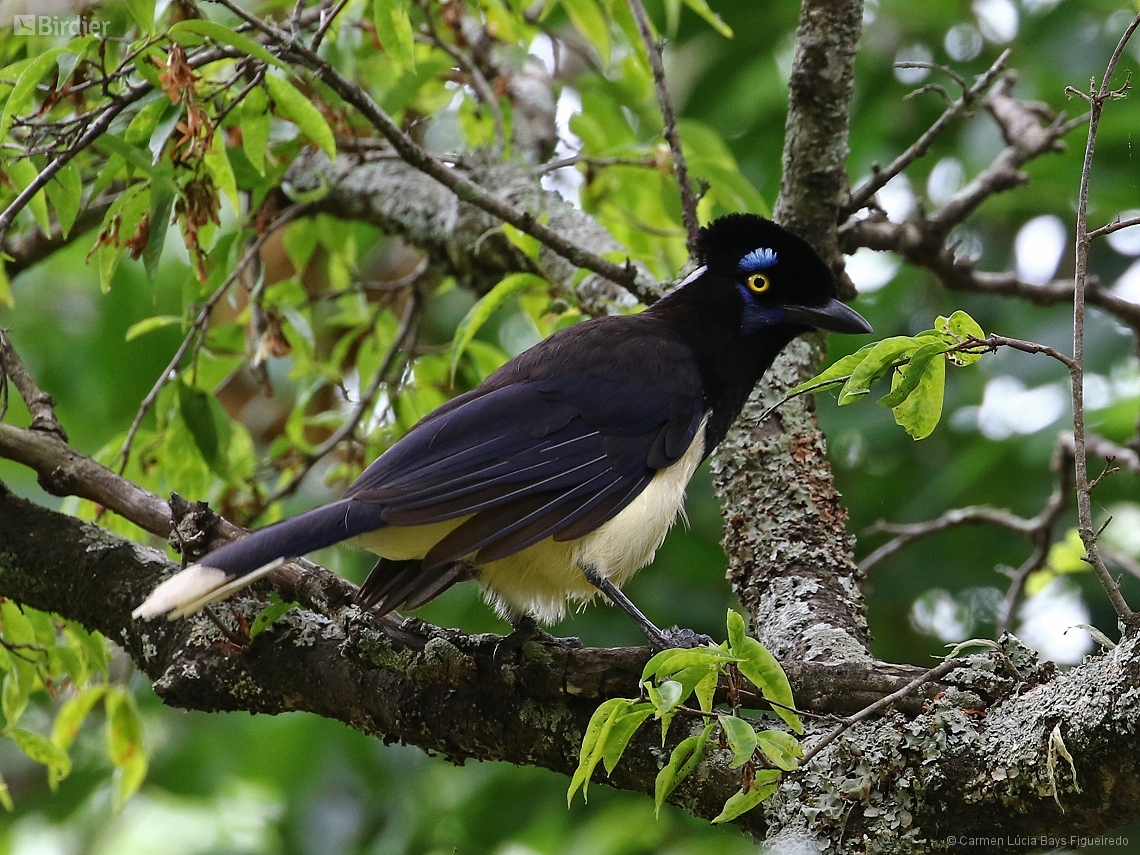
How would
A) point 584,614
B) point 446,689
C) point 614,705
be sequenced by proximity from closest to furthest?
point 614,705 < point 446,689 < point 584,614

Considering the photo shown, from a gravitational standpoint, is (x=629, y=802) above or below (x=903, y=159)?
below

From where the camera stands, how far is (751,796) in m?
2.03

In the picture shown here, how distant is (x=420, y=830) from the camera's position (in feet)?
16.7

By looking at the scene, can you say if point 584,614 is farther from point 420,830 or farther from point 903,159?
point 903,159

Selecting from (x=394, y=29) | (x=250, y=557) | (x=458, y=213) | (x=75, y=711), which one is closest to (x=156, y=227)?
(x=394, y=29)

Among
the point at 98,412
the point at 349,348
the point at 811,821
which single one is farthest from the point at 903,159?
the point at 98,412

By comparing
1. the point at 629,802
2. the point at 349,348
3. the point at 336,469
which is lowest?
the point at 629,802

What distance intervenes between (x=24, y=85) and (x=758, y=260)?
2.26m

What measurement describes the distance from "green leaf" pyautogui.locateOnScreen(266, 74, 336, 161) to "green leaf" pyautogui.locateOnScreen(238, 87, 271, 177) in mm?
85

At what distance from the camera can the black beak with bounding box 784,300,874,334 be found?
3758mm

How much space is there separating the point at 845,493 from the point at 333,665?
3429 mm

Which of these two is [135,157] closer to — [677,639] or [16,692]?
[16,692]

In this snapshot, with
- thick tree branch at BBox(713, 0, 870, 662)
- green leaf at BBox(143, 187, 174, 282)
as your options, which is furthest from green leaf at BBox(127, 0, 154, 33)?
thick tree branch at BBox(713, 0, 870, 662)

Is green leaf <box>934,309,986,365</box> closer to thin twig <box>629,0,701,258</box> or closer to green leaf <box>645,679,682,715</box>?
green leaf <box>645,679,682,715</box>
